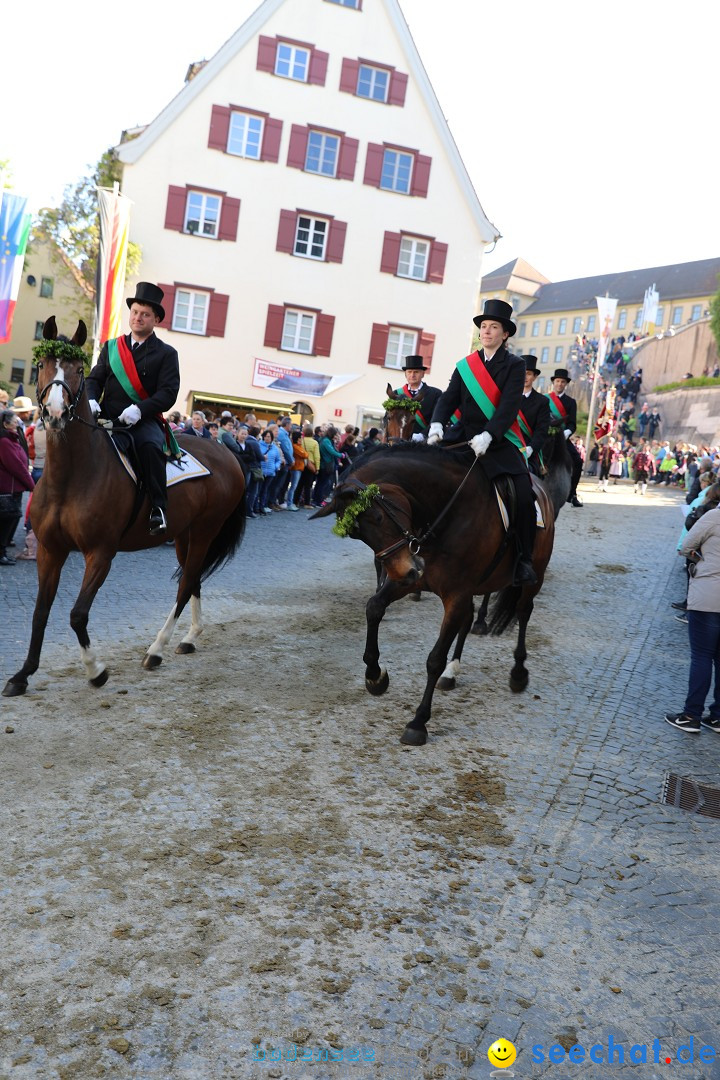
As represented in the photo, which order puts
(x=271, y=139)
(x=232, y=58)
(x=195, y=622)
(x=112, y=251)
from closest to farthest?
(x=195, y=622)
(x=112, y=251)
(x=232, y=58)
(x=271, y=139)

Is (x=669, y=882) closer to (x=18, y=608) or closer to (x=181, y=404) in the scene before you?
(x=18, y=608)

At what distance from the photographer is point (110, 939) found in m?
3.64

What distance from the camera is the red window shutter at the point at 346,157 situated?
108 feet

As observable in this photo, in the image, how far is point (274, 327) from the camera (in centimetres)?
3272

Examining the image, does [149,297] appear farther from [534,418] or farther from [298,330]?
[298,330]

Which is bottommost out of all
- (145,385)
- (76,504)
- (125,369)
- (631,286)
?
(76,504)

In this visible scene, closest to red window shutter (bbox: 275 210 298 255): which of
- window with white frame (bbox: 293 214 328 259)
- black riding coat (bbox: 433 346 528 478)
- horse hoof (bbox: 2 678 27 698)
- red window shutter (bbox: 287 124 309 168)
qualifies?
window with white frame (bbox: 293 214 328 259)

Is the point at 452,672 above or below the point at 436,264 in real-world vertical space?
below

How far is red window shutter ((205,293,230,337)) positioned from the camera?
105 ft

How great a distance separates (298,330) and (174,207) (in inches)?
242

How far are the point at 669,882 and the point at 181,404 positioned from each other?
2896 centimetres

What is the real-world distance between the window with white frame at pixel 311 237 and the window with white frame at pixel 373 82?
16.7 ft

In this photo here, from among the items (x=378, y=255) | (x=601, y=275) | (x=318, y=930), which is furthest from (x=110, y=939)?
(x=601, y=275)

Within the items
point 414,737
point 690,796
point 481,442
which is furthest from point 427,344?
point 690,796
